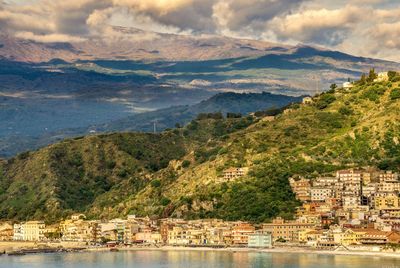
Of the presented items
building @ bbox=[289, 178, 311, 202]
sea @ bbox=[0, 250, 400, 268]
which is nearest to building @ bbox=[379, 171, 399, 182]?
building @ bbox=[289, 178, 311, 202]

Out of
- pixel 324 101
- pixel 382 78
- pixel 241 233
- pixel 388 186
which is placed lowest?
pixel 241 233

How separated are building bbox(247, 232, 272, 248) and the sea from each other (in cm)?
246

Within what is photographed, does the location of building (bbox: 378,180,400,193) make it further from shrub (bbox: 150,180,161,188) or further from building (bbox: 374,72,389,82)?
building (bbox: 374,72,389,82)

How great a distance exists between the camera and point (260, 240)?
125 m

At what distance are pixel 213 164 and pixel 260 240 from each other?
1122 inches

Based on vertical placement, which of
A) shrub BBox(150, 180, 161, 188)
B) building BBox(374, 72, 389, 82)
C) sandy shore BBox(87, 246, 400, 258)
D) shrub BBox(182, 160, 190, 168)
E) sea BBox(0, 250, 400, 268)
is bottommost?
sea BBox(0, 250, 400, 268)

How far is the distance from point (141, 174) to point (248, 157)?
28767mm

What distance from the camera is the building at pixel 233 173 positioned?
143 m

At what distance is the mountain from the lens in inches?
5512

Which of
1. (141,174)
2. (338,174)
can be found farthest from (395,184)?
(141,174)

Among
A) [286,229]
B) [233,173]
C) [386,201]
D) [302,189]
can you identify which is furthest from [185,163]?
[286,229]

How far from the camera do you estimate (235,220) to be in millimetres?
134000

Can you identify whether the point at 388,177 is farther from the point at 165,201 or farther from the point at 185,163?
the point at 185,163

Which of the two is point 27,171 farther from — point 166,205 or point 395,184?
point 395,184
